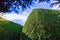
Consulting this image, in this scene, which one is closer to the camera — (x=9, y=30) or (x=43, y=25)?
(x=43, y=25)

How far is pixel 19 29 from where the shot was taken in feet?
52.2

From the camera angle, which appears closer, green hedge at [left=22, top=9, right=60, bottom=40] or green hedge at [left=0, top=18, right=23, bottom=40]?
green hedge at [left=22, top=9, right=60, bottom=40]

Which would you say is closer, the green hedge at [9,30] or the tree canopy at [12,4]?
the tree canopy at [12,4]

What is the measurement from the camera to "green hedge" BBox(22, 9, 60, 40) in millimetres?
10852

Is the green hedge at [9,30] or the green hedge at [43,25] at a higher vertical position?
the green hedge at [43,25]

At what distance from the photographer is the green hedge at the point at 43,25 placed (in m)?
10.9

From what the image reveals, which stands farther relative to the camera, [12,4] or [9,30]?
[9,30]

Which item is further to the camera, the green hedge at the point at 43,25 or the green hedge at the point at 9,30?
the green hedge at the point at 9,30

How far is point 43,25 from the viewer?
432 inches

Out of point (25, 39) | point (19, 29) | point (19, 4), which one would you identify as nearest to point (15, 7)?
point (19, 4)

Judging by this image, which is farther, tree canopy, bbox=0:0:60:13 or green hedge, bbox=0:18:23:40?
green hedge, bbox=0:18:23:40

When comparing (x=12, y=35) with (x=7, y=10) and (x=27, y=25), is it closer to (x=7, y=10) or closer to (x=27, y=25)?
(x=27, y=25)

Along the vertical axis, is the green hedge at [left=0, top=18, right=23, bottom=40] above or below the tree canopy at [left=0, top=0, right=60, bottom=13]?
below

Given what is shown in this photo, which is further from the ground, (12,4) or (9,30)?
(12,4)
